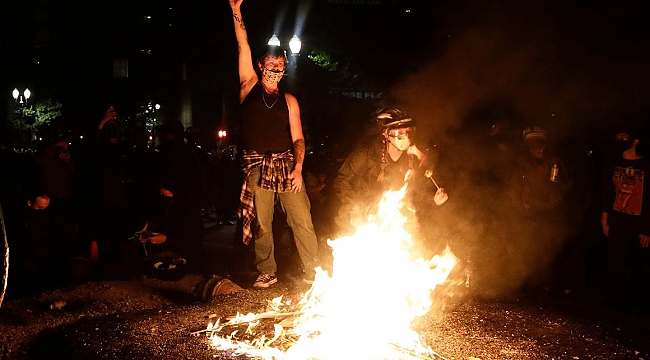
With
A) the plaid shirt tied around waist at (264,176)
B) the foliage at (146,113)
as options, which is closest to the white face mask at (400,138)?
the plaid shirt tied around waist at (264,176)

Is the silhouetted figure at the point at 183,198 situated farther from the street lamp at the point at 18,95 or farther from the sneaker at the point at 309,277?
the street lamp at the point at 18,95

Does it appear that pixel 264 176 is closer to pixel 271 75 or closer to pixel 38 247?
pixel 271 75

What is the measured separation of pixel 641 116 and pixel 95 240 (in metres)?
7.50

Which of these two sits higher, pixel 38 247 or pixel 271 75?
pixel 271 75

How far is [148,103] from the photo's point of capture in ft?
135

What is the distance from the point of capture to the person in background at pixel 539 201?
7.26m

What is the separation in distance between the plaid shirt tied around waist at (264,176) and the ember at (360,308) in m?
0.88

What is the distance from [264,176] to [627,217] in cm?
419

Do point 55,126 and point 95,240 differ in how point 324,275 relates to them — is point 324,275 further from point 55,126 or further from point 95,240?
point 55,126

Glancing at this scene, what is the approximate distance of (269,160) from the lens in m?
6.18

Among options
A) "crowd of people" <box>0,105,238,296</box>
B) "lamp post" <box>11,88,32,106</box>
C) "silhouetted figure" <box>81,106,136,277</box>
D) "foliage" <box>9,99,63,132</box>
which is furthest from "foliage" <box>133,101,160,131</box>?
"silhouetted figure" <box>81,106,136,277</box>

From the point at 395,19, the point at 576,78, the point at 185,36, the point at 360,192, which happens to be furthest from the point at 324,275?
the point at 185,36

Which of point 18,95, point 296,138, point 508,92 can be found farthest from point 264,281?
point 18,95

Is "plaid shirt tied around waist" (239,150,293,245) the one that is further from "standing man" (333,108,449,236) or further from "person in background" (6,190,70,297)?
"person in background" (6,190,70,297)
